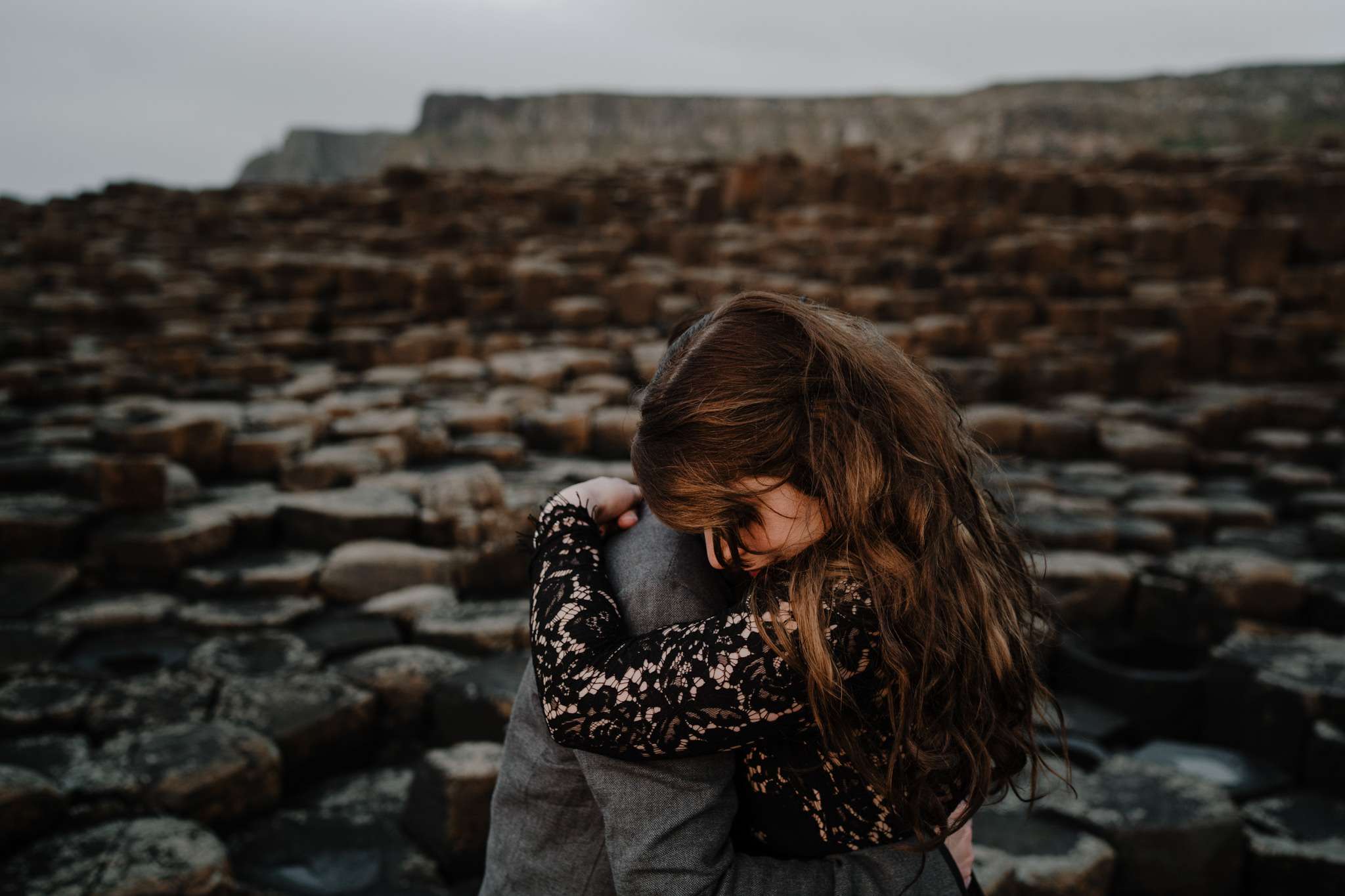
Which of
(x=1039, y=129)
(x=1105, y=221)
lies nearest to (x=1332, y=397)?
(x=1105, y=221)

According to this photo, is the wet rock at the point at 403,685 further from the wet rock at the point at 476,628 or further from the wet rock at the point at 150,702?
the wet rock at the point at 150,702

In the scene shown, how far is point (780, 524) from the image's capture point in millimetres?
955

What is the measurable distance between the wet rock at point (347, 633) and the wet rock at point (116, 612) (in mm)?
581

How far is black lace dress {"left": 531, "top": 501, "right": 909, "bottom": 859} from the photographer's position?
885mm

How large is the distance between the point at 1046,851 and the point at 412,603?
Answer: 237 centimetres

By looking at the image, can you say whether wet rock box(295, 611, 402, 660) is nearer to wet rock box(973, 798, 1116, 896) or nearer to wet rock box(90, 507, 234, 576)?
wet rock box(90, 507, 234, 576)

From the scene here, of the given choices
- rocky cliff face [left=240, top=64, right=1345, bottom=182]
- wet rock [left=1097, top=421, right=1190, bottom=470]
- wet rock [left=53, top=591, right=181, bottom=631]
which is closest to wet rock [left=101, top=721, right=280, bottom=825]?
wet rock [left=53, top=591, right=181, bottom=631]

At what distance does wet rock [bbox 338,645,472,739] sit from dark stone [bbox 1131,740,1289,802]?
2.38 meters

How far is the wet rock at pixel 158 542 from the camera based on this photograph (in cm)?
371

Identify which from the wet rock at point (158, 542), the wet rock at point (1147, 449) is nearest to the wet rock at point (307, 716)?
the wet rock at point (158, 542)

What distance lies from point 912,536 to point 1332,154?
53.1ft

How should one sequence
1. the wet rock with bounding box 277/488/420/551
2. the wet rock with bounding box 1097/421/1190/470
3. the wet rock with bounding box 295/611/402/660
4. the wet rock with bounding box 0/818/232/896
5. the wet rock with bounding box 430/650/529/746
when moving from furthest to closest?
1. the wet rock with bounding box 1097/421/1190/470
2. the wet rock with bounding box 277/488/420/551
3. the wet rock with bounding box 295/611/402/660
4. the wet rock with bounding box 430/650/529/746
5. the wet rock with bounding box 0/818/232/896

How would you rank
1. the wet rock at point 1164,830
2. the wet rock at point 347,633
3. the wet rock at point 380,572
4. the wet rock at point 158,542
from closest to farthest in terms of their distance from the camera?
the wet rock at point 1164,830 < the wet rock at point 347,633 < the wet rock at point 380,572 < the wet rock at point 158,542

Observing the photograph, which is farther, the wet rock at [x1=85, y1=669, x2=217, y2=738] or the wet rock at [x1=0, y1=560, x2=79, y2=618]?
the wet rock at [x1=0, y1=560, x2=79, y2=618]
